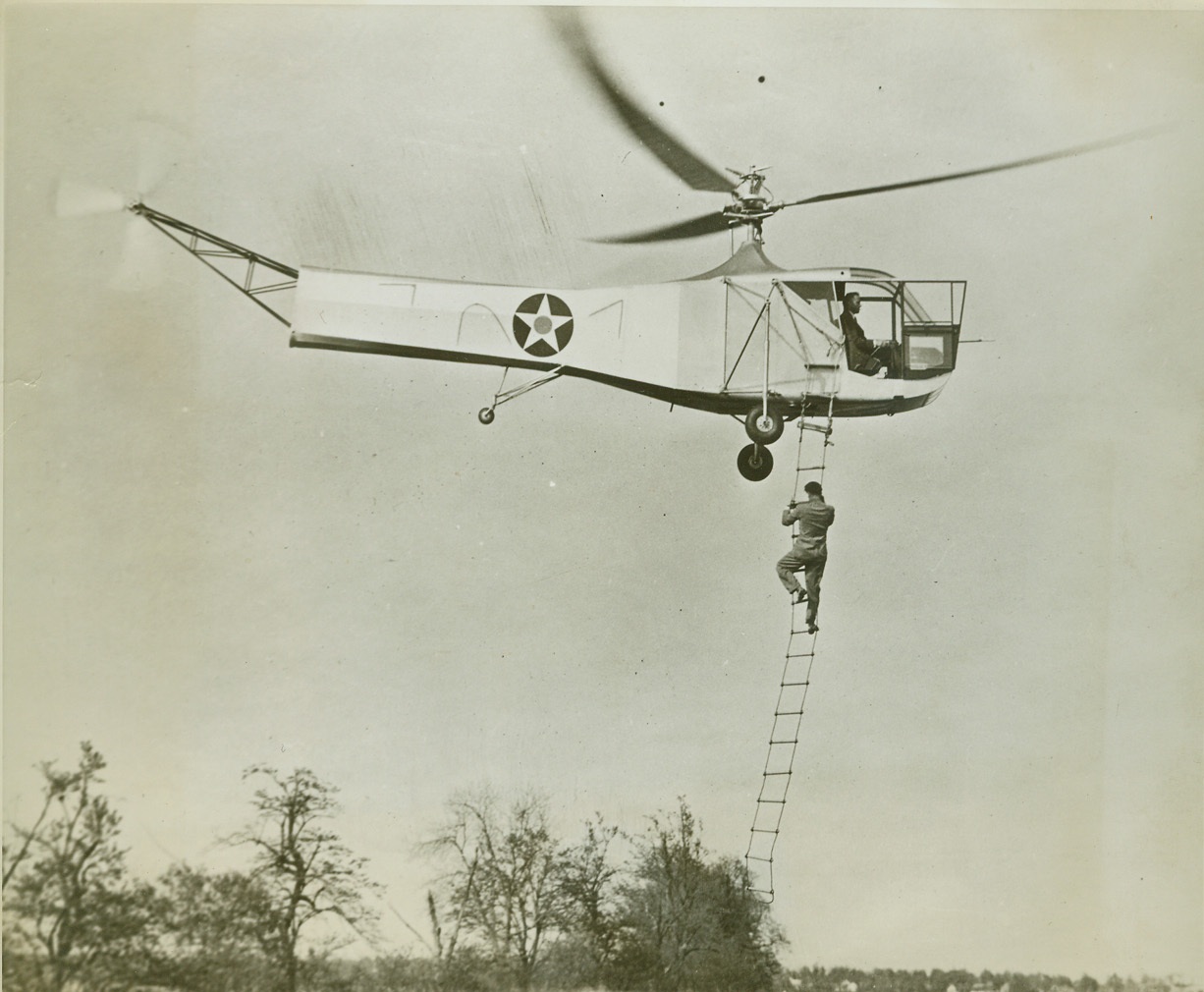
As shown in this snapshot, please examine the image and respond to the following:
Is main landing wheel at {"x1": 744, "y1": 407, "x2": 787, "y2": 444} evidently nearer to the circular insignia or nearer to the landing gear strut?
the landing gear strut

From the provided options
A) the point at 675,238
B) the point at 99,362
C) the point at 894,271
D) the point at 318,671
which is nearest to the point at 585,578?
the point at 318,671

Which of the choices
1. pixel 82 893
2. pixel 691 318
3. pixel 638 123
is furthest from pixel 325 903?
pixel 638 123

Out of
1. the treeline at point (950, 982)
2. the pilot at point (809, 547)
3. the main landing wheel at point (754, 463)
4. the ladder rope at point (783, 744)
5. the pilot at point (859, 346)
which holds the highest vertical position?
the pilot at point (859, 346)

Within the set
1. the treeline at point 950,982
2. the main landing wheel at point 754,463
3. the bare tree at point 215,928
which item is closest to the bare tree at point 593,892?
the treeline at point 950,982

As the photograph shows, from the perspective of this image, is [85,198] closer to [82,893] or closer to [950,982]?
[82,893]

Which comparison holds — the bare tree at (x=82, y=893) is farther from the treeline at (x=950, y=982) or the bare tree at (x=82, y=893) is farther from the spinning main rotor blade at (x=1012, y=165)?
the spinning main rotor blade at (x=1012, y=165)

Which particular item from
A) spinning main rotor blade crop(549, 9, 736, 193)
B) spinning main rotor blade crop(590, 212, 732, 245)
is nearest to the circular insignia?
spinning main rotor blade crop(590, 212, 732, 245)
